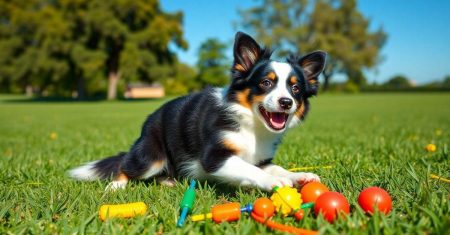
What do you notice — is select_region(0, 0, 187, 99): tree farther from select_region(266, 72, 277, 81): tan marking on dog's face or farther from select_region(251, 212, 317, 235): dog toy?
select_region(251, 212, 317, 235): dog toy

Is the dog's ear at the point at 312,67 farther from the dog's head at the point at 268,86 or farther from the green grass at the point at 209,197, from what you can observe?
the green grass at the point at 209,197

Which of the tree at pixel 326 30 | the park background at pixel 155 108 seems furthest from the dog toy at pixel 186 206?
the tree at pixel 326 30

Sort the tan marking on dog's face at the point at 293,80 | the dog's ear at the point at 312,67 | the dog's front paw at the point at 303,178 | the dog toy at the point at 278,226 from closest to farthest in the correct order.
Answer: the dog toy at the point at 278,226 < the dog's front paw at the point at 303,178 < the tan marking on dog's face at the point at 293,80 < the dog's ear at the point at 312,67

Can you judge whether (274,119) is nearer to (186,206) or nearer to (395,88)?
(186,206)

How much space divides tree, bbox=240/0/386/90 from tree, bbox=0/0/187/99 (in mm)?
26771

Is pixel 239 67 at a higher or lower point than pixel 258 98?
higher

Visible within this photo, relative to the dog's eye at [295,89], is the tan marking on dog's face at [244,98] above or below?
below

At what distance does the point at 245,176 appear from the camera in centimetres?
303

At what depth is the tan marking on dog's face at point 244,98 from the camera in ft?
11.6

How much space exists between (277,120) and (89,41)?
3995 centimetres

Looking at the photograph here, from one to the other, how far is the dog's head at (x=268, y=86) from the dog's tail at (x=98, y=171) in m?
1.47

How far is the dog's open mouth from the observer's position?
3457 millimetres

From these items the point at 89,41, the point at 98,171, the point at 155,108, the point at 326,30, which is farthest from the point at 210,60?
the point at 98,171

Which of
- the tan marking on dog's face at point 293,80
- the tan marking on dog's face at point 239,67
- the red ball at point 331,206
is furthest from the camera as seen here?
the tan marking on dog's face at point 239,67
